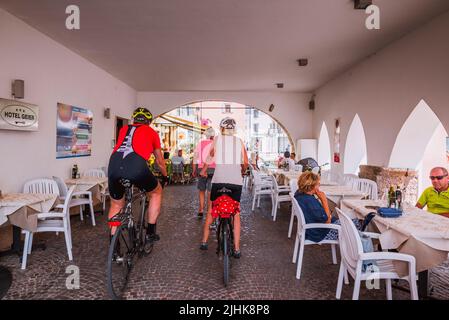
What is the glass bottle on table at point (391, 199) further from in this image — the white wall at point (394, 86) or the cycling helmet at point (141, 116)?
the cycling helmet at point (141, 116)

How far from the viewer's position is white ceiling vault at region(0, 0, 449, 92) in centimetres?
404

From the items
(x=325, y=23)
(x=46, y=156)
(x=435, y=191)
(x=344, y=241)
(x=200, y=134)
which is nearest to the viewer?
(x=344, y=241)

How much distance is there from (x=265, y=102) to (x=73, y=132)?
6593 mm

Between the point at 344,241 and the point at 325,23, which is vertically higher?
the point at 325,23

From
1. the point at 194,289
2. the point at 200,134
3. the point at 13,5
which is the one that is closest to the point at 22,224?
the point at 194,289

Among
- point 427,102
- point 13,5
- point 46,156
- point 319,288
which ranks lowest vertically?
point 319,288

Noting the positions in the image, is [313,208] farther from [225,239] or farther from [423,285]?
[423,285]

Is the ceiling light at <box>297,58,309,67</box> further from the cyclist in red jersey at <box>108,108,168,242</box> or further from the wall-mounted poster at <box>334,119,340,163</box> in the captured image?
the cyclist in red jersey at <box>108,108,168,242</box>

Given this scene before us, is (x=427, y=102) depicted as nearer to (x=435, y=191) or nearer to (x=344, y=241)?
(x=435, y=191)

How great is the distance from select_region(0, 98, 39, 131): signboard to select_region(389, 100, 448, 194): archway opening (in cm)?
609

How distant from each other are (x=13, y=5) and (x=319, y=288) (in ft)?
16.7

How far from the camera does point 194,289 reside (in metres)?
2.87

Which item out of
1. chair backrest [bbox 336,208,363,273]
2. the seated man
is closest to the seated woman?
chair backrest [bbox 336,208,363,273]

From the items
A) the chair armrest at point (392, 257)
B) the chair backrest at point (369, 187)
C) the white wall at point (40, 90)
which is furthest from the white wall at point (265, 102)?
the chair armrest at point (392, 257)
